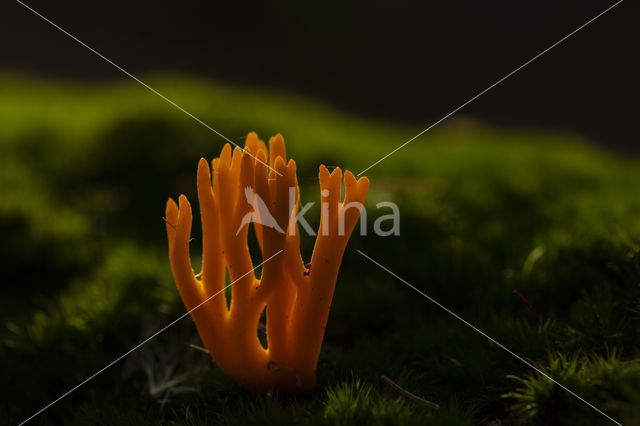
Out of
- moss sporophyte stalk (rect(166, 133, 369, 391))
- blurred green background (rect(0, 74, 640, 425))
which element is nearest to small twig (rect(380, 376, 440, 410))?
blurred green background (rect(0, 74, 640, 425))

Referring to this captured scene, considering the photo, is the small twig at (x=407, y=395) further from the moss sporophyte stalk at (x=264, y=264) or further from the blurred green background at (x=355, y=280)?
the moss sporophyte stalk at (x=264, y=264)

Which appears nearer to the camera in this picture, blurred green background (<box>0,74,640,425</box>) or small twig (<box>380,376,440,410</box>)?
small twig (<box>380,376,440,410</box>)

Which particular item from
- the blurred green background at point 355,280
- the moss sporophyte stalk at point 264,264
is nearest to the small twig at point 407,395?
the blurred green background at point 355,280

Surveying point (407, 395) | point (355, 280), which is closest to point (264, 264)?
point (407, 395)

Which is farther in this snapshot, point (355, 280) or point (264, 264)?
point (355, 280)

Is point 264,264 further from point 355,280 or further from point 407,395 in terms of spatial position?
point 355,280

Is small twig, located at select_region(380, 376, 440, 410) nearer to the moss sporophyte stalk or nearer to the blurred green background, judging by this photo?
the blurred green background

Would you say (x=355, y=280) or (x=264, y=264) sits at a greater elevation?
(x=264, y=264)
